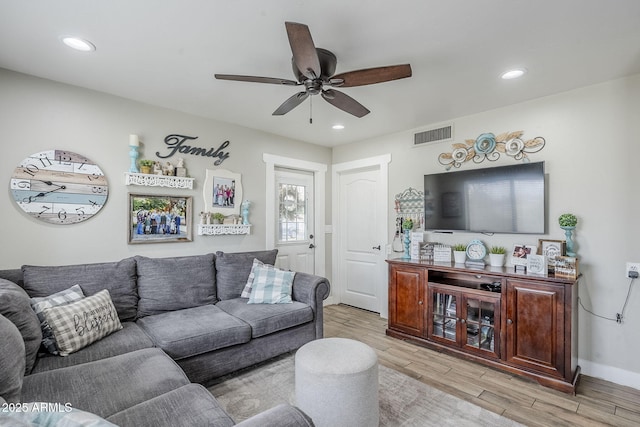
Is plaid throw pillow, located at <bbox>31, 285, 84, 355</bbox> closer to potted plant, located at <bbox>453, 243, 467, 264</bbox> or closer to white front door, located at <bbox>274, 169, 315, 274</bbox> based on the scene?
white front door, located at <bbox>274, 169, 315, 274</bbox>

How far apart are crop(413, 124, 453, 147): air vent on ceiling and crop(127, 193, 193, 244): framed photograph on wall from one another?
9.10 ft

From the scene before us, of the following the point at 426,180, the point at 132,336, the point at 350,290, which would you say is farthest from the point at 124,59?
the point at 350,290

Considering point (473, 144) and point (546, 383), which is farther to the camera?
point (473, 144)

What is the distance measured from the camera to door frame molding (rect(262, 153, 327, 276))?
4012 millimetres

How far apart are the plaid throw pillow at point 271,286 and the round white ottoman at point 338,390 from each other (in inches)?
46.3

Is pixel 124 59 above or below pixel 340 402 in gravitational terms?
above

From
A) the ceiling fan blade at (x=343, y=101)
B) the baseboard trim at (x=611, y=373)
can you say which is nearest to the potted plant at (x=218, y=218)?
the ceiling fan blade at (x=343, y=101)

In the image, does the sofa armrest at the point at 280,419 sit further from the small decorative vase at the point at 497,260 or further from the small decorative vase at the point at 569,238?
the small decorative vase at the point at 569,238

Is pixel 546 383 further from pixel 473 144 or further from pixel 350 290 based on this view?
pixel 350 290

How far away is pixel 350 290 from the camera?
15.2ft

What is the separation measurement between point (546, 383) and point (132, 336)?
10.5ft

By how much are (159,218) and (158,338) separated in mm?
1354

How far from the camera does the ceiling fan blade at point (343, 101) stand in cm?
209

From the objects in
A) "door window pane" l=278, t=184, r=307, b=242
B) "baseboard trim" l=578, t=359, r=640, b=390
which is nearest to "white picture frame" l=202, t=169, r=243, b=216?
"door window pane" l=278, t=184, r=307, b=242
